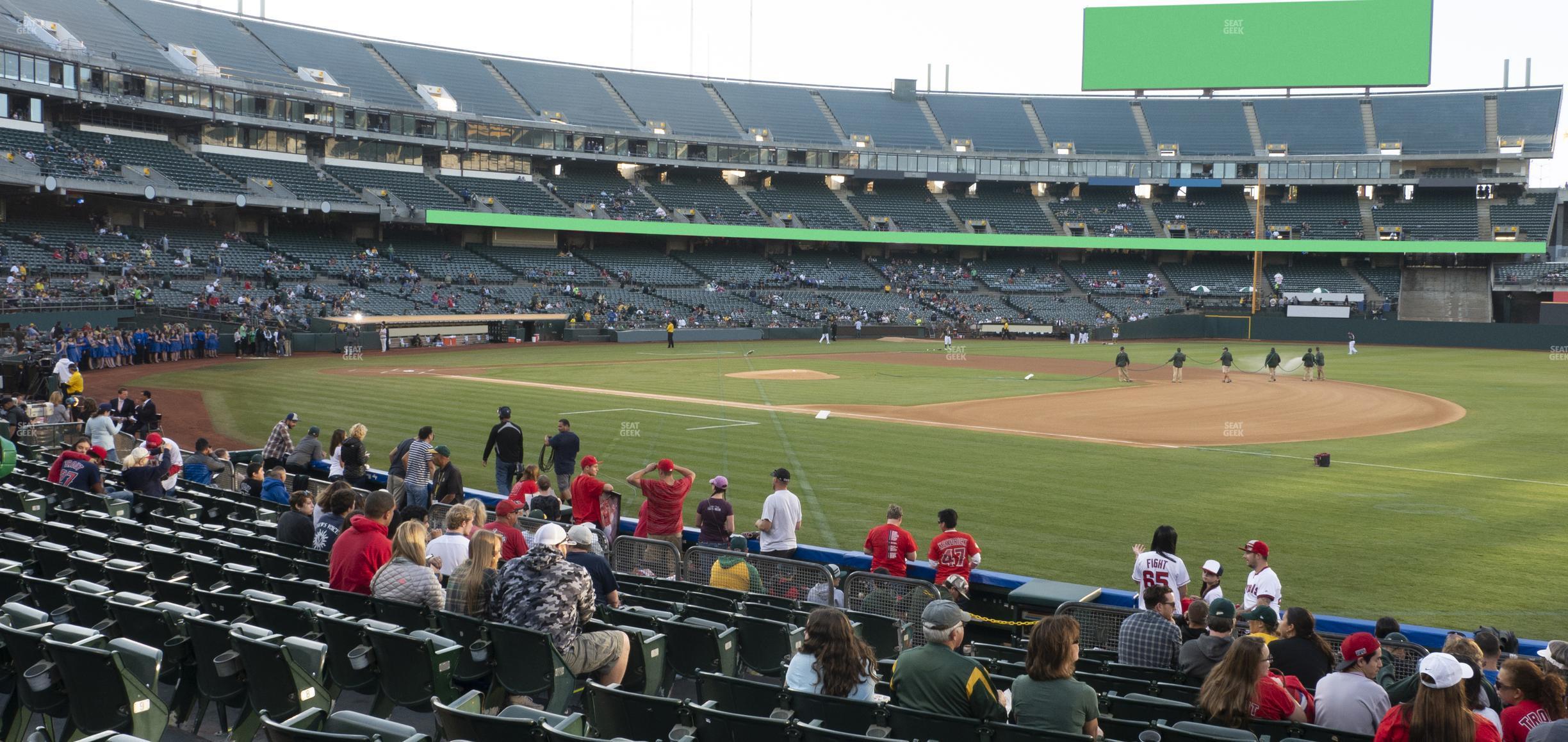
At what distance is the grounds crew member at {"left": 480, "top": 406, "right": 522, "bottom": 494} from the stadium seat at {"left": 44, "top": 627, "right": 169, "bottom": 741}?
12809 millimetres

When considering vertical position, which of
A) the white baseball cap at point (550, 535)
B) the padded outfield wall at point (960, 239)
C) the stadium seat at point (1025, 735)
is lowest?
the stadium seat at point (1025, 735)

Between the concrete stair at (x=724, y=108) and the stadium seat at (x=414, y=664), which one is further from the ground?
the concrete stair at (x=724, y=108)

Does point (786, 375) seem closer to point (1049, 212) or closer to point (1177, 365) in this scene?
point (1177, 365)

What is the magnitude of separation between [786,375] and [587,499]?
3224 centimetres

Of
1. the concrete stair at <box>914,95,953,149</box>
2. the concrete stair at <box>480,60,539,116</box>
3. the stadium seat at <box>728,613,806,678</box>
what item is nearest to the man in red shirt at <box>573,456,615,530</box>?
the stadium seat at <box>728,613,806,678</box>

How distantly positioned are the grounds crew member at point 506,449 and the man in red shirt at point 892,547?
9340mm

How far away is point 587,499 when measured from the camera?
13992mm

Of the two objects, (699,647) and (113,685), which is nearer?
(113,685)

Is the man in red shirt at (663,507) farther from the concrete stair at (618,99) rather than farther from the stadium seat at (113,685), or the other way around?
the concrete stair at (618,99)

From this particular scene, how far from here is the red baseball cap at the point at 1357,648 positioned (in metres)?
7.05

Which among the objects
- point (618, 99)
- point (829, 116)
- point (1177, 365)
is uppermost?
point (829, 116)

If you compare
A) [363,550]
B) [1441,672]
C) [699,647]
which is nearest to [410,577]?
[363,550]

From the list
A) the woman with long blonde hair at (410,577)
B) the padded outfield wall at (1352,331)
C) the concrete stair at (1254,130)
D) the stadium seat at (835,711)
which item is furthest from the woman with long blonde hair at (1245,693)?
the concrete stair at (1254,130)

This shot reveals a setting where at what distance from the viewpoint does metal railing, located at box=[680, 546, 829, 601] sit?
11.2 metres
